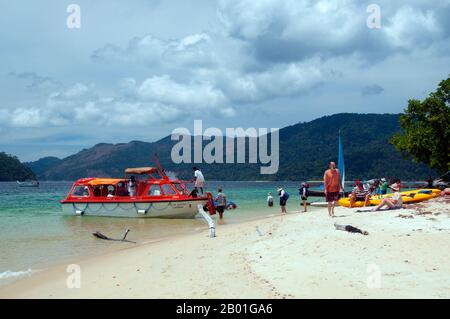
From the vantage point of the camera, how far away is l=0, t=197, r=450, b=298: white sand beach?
6.38 m

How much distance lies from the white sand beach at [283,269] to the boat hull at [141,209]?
11143 millimetres

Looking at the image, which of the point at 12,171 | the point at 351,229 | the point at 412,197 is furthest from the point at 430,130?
the point at 12,171

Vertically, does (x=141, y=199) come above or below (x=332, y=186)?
below

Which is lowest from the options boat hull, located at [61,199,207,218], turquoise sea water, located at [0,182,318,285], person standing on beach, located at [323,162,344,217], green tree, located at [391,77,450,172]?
turquoise sea water, located at [0,182,318,285]

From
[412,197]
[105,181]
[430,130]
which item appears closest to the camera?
[412,197]

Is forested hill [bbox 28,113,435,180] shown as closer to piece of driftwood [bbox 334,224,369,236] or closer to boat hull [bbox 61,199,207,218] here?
boat hull [bbox 61,199,207,218]

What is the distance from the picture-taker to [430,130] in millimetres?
30984

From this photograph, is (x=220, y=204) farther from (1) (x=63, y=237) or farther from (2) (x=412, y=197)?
(2) (x=412, y=197)

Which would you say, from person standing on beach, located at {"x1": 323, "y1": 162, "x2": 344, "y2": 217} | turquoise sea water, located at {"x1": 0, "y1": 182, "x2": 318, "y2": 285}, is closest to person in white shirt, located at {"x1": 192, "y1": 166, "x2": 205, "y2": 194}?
turquoise sea water, located at {"x1": 0, "y1": 182, "x2": 318, "y2": 285}

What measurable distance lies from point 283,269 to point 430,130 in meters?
27.1

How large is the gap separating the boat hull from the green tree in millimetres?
16566
